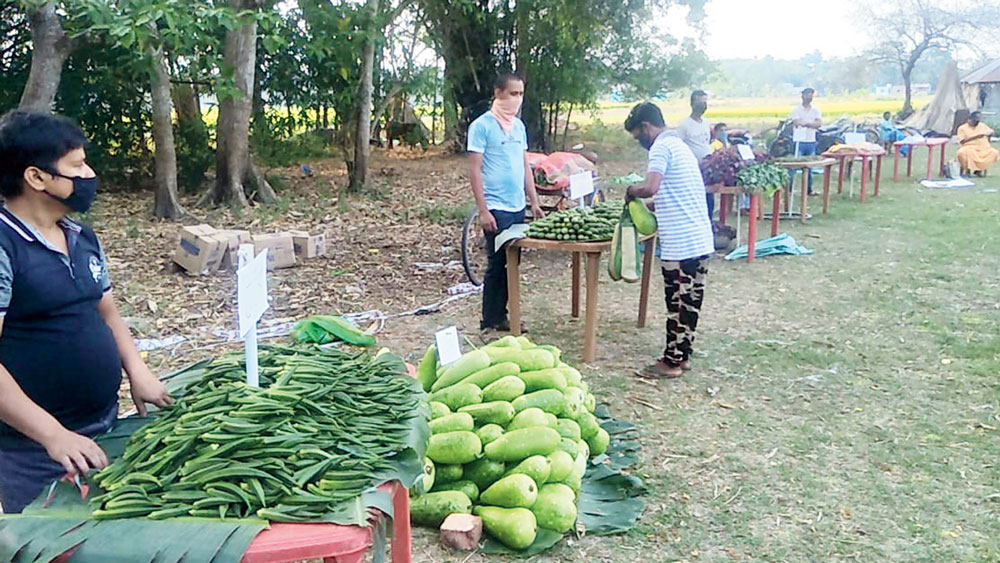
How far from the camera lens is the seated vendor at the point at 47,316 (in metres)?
1.97

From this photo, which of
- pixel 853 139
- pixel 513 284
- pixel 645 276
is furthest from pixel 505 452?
pixel 853 139

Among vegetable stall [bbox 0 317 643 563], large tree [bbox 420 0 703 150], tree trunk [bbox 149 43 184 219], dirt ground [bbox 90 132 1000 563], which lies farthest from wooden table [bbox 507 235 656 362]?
large tree [bbox 420 0 703 150]

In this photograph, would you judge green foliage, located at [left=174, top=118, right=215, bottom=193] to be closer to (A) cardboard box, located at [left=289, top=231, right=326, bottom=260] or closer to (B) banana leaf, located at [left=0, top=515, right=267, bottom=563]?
(A) cardboard box, located at [left=289, top=231, right=326, bottom=260]


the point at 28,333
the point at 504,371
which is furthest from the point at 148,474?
the point at 504,371

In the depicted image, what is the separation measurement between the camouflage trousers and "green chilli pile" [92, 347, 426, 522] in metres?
2.92

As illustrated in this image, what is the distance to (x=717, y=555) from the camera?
3.16 meters

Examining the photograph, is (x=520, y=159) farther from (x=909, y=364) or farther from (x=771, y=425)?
(x=909, y=364)

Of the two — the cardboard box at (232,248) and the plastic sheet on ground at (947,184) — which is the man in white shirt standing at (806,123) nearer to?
the plastic sheet on ground at (947,184)

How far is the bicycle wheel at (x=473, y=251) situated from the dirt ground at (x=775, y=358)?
27 cm

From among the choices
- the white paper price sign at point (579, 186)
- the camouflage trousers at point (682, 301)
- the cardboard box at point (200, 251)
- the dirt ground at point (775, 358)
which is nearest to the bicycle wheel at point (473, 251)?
the dirt ground at point (775, 358)

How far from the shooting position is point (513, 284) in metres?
5.59

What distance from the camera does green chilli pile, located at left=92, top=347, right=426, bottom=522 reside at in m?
1.77

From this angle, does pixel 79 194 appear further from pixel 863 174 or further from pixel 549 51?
pixel 549 51

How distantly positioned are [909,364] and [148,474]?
4.89 m
